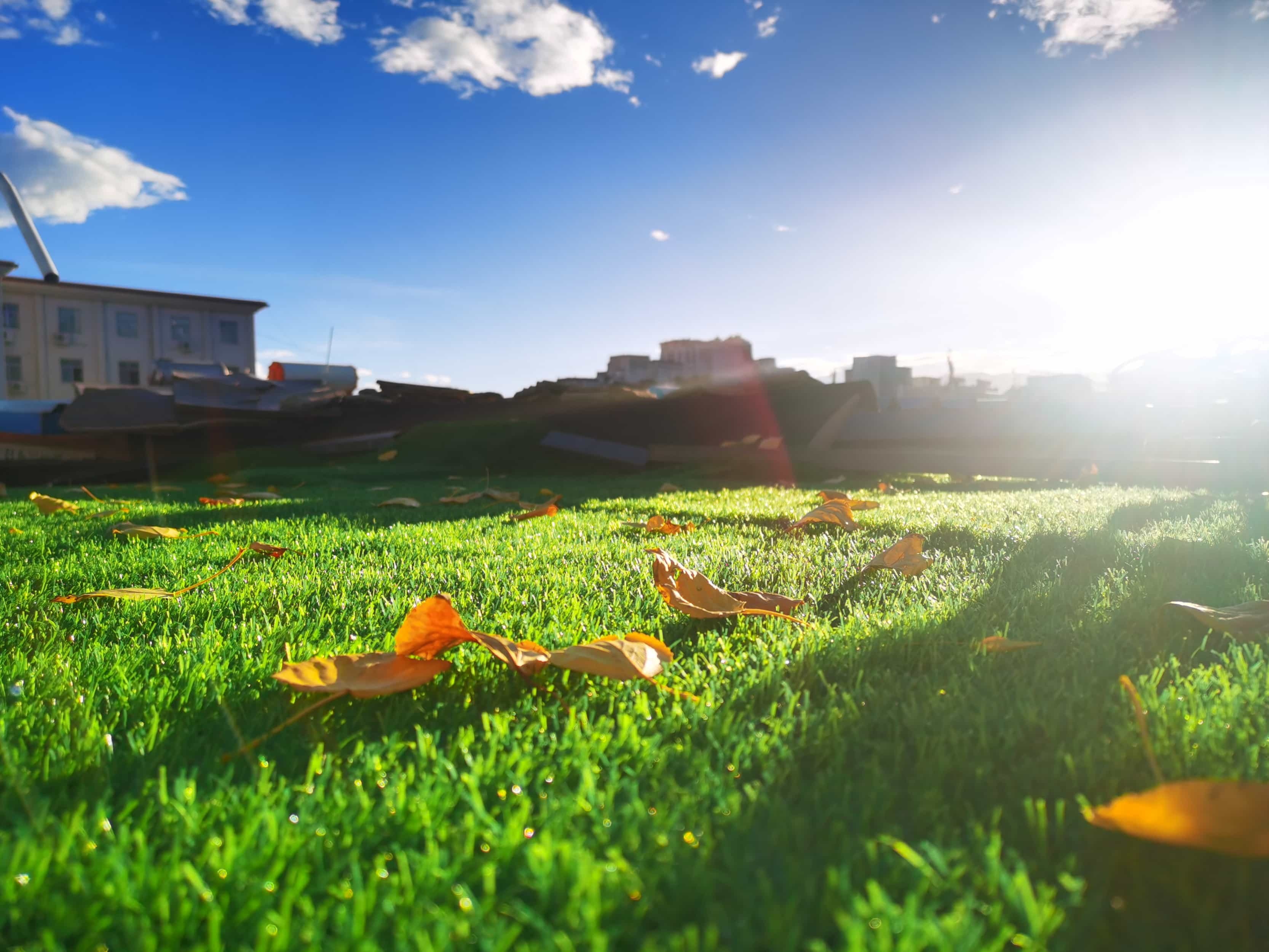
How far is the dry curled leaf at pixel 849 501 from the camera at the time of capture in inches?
169

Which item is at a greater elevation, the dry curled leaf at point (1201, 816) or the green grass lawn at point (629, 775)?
the dry curled leaf at point (1201, 816)

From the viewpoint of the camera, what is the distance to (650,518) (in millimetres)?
3527

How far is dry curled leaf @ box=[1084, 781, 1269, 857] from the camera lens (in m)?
0.76

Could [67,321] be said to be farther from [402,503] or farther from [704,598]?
[704,598]

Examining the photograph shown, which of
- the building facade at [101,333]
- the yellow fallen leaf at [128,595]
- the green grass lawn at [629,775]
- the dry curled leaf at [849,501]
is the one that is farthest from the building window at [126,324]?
the yellow fallen leaf at [128,595]

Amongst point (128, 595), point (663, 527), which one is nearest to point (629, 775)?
point (128, 595)

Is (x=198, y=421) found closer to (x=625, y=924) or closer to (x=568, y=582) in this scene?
(x=568, y=582)

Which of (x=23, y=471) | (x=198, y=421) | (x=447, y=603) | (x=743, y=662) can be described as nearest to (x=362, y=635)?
(x=447, y=603)

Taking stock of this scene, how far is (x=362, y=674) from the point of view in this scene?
4.20ft

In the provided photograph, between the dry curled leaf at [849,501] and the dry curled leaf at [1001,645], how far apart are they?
7.76ft

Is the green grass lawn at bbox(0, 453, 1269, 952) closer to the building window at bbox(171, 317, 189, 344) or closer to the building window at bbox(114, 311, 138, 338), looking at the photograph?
the building window at bbox(171, 317, 189, 344)

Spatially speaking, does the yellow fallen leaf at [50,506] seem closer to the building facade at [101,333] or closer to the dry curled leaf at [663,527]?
the dry curled leaf at [663,527]

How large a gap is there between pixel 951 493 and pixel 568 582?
14.7 feet

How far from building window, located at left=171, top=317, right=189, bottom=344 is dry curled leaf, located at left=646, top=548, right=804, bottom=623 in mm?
51012
